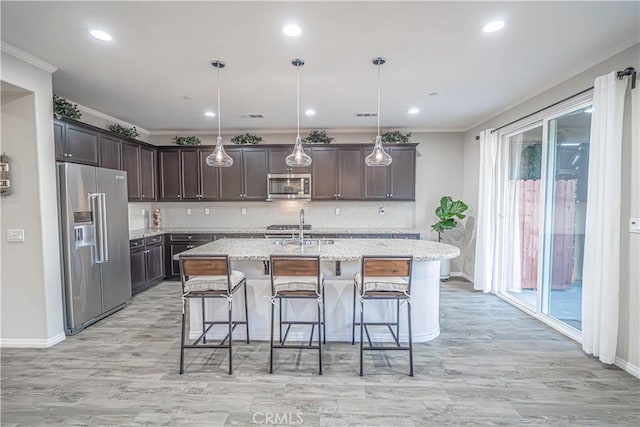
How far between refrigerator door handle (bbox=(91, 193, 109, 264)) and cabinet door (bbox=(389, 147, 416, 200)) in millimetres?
4485

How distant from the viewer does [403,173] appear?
18.4ft

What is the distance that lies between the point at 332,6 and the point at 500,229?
409 cm

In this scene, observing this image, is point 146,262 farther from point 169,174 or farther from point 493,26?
point 493,26

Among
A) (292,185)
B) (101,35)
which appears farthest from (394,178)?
(101,35)

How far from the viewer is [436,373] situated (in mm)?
2611

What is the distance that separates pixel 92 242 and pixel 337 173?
152 inches

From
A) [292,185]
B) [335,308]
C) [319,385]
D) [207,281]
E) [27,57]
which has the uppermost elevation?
[27,57]

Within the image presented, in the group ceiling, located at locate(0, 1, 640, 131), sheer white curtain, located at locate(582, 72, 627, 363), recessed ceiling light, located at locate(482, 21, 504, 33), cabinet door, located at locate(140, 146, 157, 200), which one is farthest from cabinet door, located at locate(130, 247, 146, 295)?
sheer white curtain, located at locate(582, 72, 627, 363)

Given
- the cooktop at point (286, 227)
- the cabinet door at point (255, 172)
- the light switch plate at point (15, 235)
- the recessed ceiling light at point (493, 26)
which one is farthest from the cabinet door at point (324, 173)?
the light switch plate at point (15, 235)

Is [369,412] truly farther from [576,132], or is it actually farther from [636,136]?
[576,132]

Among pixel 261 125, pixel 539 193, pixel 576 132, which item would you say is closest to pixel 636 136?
pixel 576 132

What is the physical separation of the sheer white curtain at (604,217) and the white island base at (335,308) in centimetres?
137

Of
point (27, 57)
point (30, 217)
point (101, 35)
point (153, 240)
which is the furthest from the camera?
point (153, 240)

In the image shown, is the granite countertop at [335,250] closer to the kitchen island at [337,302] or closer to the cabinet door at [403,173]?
the kitchen island at [337,302]
